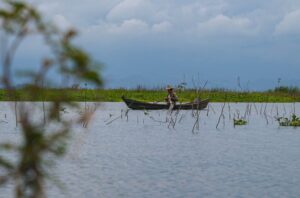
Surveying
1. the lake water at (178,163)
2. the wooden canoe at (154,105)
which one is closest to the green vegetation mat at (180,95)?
the wooden canoe at (154,105)

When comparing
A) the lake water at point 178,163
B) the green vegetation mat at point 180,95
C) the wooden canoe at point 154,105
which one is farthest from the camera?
the green vegetation mat at point 180,95

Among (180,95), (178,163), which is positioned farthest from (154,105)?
(178,163)

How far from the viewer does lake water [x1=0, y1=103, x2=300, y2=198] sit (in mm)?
A: 10945

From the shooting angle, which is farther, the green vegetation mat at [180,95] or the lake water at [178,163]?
the green vegetation mat at [180,95]

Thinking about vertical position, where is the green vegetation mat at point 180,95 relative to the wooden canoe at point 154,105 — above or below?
above

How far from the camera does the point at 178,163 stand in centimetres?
1490

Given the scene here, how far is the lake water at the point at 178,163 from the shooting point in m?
10.9

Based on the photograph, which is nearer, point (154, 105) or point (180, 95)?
point (154, 105)

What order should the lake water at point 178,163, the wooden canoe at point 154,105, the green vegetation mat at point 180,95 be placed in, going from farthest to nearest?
the green vegetation mat at point 180,95
the wooden canoe at point 154,105
the lake water at point 178,163

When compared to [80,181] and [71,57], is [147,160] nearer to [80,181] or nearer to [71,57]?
[80,181]

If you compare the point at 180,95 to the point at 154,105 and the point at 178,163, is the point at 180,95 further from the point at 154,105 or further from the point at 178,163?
the point at 178,163

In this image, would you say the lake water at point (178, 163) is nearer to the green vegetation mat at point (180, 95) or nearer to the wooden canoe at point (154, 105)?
the wooden canoe at point (154, 105)

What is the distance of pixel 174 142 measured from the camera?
20.0 metres

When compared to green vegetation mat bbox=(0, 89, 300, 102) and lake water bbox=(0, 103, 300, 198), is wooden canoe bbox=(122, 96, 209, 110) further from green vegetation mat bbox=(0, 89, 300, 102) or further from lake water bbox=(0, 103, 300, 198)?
lake water bbox=(0, 103, 300, 198)
